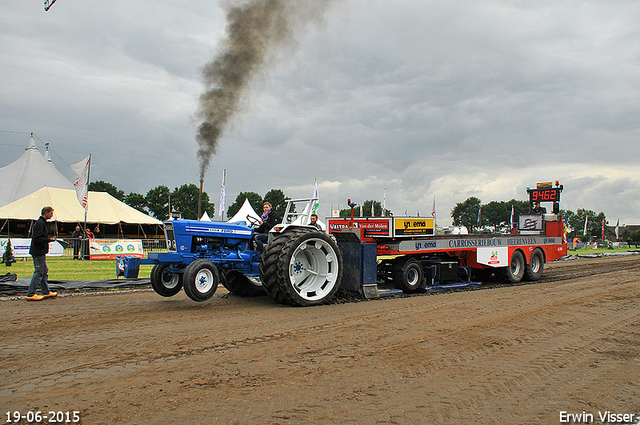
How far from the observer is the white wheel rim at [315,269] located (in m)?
7.49

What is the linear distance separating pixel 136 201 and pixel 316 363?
249 feet

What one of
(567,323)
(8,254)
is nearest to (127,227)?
(8,254)

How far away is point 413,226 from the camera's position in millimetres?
9680

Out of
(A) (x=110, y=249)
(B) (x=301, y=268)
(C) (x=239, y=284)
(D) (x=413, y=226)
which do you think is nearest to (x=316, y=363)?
(B) (x=301, y=268)

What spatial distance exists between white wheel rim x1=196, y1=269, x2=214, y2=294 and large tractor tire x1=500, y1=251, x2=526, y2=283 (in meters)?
8.32

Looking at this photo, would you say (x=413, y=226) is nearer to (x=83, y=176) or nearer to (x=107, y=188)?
(x=83, y=176)

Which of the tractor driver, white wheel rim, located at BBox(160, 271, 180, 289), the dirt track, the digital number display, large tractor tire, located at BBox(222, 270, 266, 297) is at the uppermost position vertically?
the digital number display

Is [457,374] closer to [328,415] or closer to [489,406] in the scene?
[489,406]

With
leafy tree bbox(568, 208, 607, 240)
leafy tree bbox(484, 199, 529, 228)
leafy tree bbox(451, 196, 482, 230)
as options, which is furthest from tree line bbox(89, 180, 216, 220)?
leafy tree bbox(568, 208, 607, 240)

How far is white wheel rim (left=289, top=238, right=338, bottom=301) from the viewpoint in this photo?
749 cm

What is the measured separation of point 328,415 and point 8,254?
16.5 m

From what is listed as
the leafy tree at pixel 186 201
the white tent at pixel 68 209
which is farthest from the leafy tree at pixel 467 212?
the white tent at pixel 68 209

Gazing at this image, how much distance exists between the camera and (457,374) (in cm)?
390

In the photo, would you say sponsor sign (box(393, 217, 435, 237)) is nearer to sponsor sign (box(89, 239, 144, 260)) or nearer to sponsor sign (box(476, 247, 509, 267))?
sponsor sign (box(476, 247, 509, 267))
